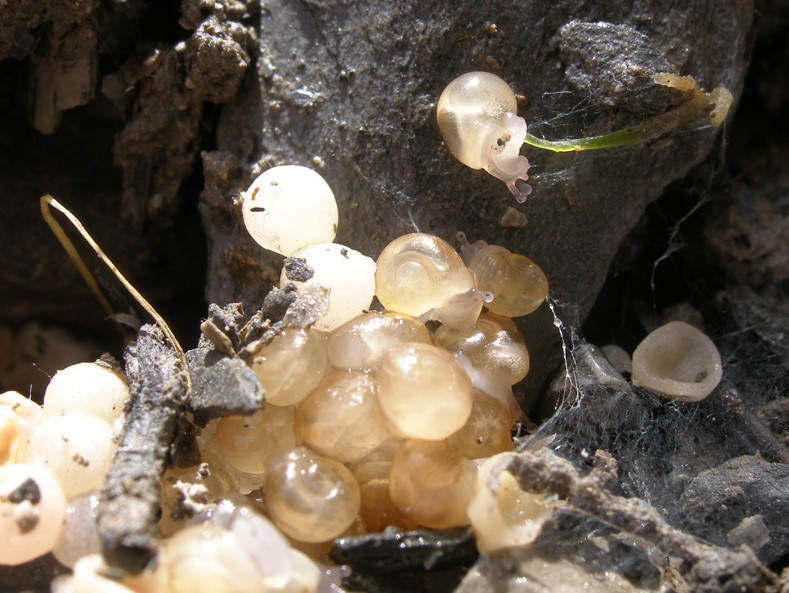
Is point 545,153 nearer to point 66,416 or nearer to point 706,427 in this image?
point 706,427

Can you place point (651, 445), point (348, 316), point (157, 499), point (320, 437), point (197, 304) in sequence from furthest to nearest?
point (197, 304) < point (651, 445) < point (348, 316) < point (320, 437) < point (157, 499)

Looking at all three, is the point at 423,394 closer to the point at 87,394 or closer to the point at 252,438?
the point at 252,438

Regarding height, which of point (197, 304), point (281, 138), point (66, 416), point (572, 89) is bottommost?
point (197, 304)

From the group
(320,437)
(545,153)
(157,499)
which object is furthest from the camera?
(545,153)

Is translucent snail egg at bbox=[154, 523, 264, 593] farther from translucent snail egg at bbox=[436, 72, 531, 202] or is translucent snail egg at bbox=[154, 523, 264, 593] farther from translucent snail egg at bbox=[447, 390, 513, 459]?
translucent snail egg at bbox=[436, 72, 531, 202]

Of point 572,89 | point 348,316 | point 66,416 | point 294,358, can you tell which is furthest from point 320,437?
point 572,89

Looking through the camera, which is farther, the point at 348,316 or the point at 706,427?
the point at 706,427

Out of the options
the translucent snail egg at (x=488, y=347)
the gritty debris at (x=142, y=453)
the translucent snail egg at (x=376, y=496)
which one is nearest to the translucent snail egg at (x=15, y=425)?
the gritty debris at (x=142, y=453)
